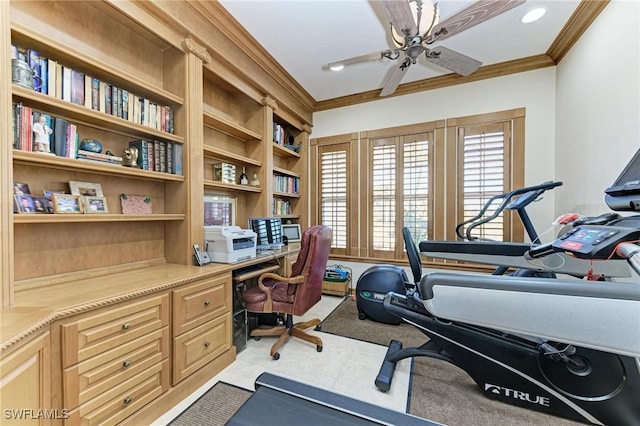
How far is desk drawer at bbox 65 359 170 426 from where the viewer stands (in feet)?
3.96

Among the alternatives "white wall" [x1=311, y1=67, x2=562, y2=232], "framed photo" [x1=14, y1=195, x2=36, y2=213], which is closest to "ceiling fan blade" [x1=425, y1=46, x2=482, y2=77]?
"white wall" [x1=311, y1=67, x2=562, y2=232]

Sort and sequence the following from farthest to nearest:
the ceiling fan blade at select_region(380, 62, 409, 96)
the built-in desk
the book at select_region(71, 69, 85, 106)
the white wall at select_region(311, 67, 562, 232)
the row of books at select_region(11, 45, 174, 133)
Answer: the white wall at select_region(311, 67, 562, 232)
the ceiling fan blade at select_region(380, 62, 409, 96)
the book at select_region(71, 69, 85, 106)
the row of books at select_region(11, 45, 174, 133)
the built-in desk

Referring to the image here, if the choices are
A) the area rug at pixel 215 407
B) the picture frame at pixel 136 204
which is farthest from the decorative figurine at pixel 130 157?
the area rug at pixel 215 407

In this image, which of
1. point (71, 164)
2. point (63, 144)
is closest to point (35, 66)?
point (63, 144)

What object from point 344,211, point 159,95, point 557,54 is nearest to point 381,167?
point 344,211

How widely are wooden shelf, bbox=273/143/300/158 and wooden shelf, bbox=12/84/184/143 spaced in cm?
155

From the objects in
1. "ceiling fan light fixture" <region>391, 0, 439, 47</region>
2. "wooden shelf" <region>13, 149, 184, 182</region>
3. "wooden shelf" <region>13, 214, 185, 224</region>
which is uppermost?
"ceiling fan light fixture" <region>391, 0, 439, 47</region>

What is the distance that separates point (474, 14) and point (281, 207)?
9.76 ft

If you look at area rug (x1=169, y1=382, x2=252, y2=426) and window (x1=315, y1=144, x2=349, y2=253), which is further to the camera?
window (x1=315, y1=144, x2=349, y2=253)

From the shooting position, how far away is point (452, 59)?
2.18 m

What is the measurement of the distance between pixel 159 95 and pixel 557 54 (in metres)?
3.94

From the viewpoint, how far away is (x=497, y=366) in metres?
1.57

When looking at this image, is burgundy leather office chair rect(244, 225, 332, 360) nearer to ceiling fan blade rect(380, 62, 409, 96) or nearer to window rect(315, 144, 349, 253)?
ceiling fan blade rect(380, 62, 409, 96)

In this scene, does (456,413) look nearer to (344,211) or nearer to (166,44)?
(344,211)
